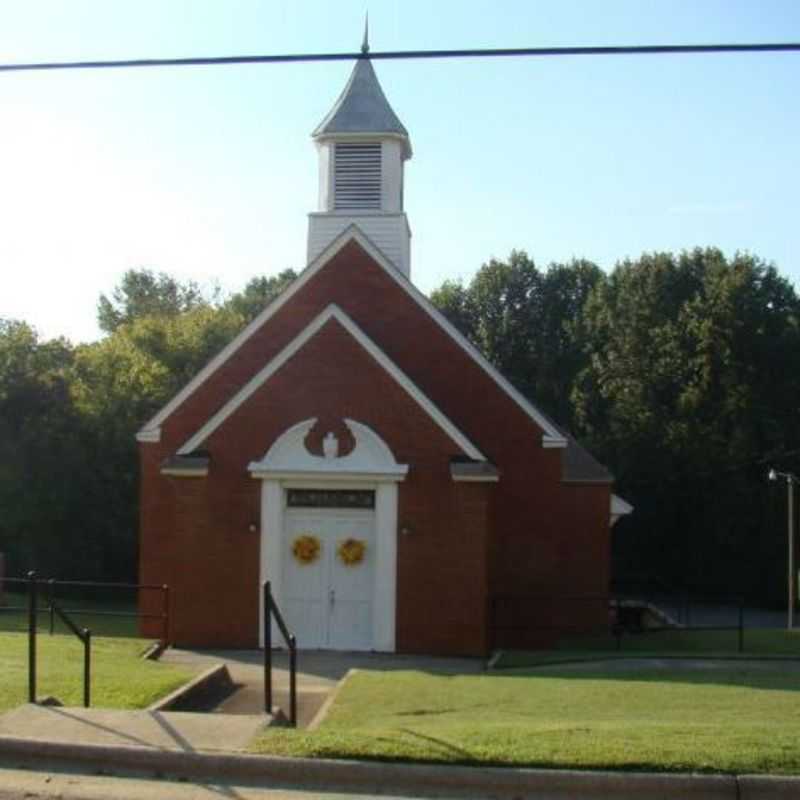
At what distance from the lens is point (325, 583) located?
72.9 ft

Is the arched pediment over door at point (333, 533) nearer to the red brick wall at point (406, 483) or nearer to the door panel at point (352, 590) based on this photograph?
the door panel at point (352, 590)

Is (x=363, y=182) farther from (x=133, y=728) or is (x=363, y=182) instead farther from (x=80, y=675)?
(x=133, y=728)

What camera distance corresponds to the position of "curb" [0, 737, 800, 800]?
8.70m

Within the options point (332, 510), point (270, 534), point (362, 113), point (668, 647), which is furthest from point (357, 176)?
point (668, 647)

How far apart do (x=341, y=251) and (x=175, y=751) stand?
1667cm

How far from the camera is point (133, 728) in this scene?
10.5 metres

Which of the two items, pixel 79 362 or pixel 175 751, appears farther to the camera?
pixel 79 362

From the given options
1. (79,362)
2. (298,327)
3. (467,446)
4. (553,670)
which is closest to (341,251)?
(298,327)

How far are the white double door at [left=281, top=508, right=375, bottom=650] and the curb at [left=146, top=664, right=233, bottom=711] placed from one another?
4815 millimetres

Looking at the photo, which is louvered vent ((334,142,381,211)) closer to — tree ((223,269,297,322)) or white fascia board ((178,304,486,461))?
white fascia board ((178,304,486,461))

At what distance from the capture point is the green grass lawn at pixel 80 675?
42.0 ft

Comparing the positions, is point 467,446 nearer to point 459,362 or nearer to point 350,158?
point 459,362

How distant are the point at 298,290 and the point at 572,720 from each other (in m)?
14.6

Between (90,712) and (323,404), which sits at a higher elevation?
(323,404)
